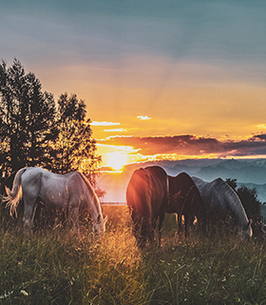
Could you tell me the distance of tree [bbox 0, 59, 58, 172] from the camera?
21.8 m

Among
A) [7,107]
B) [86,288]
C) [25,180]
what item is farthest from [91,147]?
[86,288]

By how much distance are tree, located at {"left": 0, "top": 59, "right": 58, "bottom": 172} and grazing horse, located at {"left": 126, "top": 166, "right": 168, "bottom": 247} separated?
1408 centimetres

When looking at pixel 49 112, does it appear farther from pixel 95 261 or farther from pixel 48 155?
pixel 95 261

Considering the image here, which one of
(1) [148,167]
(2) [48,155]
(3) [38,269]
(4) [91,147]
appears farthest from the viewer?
(4) [91,147]

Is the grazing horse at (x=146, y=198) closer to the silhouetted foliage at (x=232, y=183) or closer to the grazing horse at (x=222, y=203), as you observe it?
the grazing horse at (x=222, y=203)

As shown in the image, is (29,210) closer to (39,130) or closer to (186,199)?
(186,199)

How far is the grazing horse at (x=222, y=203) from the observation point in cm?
1074

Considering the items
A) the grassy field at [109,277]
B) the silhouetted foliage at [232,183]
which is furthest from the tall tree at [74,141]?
the grassy field at [109,277]

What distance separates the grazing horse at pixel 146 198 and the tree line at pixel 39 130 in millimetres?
14095

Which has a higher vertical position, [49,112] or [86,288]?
[49,112]

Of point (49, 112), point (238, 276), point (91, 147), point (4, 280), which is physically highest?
point (49, 112)

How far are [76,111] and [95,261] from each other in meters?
21.7

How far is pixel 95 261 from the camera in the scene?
5020mm

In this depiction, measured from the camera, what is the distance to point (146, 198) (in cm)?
766
